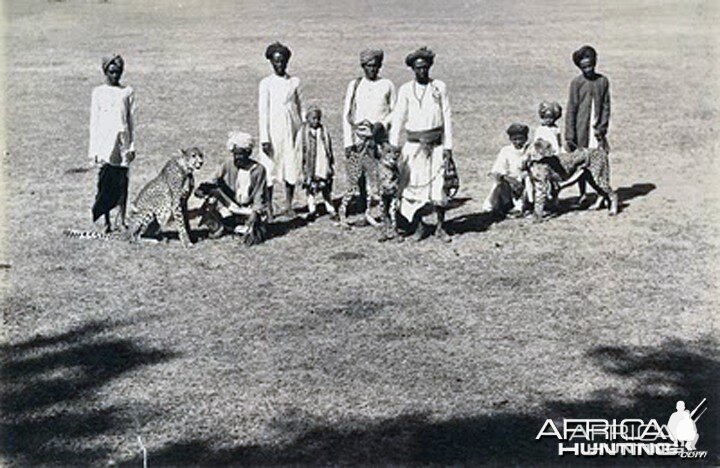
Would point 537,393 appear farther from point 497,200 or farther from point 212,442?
point 497,200

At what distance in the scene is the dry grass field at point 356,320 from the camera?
7070 millimetres

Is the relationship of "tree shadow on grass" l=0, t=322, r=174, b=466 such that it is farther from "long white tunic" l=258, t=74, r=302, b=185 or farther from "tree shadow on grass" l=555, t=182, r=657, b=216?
"tree shadow on grass" l=555, t=182, r=657, b=216

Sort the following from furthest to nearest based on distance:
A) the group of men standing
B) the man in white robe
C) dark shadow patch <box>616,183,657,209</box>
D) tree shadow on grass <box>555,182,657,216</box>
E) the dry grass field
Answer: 1. dark shadow patch <box>616,183,657,209</box>
2. tree shadow on grass <box>555,182,657,216</box>
3. the man in white robe
4. the group of men standing
5. the dry grass field

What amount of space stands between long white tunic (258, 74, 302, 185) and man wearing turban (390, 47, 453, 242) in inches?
49.8

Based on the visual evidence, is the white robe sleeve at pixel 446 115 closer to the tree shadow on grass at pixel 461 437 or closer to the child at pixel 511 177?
the child at pixel 511 177

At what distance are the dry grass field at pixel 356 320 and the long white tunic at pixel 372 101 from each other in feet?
3.99

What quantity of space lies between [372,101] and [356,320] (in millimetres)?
3203

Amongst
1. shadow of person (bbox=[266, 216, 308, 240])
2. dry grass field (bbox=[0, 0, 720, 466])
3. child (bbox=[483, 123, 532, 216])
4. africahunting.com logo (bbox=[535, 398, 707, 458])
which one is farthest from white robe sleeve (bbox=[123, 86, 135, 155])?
africahunting.com logo (bbox=[535, 398, 707, 458])

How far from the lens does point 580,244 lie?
438 inches

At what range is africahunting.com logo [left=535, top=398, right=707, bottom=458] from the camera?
21.9 feet

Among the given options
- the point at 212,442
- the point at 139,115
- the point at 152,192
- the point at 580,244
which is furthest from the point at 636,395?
the point at 139,115

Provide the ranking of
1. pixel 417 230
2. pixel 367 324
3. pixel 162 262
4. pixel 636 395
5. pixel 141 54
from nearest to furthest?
pixel 636 395, pixel 367 324, pixel 162 262, pixel 417 230, pixel 141 54

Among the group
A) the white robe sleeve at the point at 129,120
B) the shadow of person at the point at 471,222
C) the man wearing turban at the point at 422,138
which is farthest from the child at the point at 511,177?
the white robe sleeve at the point at 129,120

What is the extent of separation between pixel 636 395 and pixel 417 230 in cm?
409
